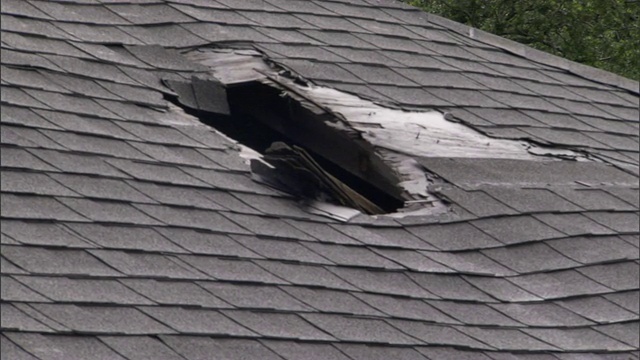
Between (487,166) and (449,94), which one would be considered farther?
(449,94)

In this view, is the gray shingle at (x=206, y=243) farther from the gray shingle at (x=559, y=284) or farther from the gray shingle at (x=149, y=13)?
the gray shingle at (x=149, y=13)

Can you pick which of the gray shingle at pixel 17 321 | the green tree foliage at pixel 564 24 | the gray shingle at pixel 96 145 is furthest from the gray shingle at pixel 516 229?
the green tree foliage at pixel 564 24

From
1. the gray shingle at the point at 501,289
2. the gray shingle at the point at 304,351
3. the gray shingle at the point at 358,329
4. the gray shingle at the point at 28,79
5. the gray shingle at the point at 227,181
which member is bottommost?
the gray shingle at the point at 304,351

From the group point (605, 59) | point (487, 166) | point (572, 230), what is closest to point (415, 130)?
point (487, 166)

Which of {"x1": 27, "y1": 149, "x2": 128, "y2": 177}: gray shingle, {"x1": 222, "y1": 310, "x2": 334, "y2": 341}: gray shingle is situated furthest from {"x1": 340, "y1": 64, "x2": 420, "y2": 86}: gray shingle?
{"x1": 222, "y1": 310, "x2": 334, "y2": 341}: gray shingle

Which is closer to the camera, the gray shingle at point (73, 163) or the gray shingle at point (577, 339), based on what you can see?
the gray shingle at point (73, 163)

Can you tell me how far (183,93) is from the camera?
559 centimetres

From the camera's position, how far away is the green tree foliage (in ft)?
53.2

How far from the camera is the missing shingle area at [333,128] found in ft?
18.7

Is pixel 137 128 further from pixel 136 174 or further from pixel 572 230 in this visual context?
pixel 572 230

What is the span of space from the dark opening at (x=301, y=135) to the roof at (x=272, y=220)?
216 millimetres

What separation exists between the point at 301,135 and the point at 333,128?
0.20m

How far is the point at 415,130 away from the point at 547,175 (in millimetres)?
711

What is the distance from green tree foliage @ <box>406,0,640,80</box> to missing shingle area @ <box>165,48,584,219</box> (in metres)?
10.3
